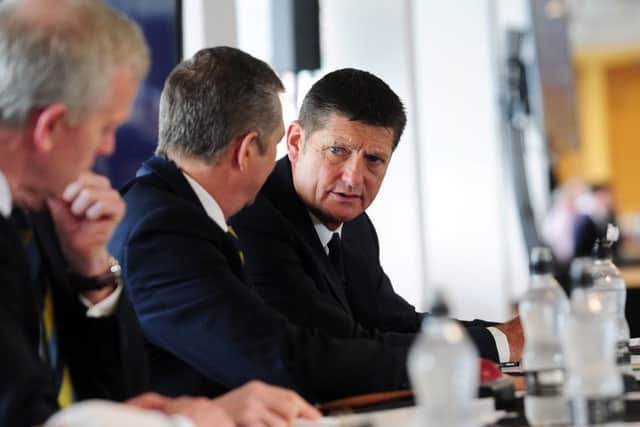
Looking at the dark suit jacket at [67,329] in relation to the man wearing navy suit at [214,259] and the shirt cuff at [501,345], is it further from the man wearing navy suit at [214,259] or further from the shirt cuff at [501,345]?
the shirt cuff at [501,345]

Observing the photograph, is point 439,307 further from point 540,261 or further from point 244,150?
point 244,150

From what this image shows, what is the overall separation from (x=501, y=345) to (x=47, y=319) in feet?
3.78

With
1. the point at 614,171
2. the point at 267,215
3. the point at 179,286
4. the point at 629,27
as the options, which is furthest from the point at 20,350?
the point at 614,171

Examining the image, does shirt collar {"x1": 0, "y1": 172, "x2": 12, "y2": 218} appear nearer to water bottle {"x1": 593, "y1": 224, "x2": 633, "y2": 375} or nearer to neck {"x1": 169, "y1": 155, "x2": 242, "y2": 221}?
neck {"x1": 169, "y1": 155, "x2": 242, "y2": 221}

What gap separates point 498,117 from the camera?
9.06 metres

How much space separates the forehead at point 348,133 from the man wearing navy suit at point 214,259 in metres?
0.46

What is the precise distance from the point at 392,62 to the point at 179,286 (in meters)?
4.40

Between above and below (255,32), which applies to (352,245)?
below

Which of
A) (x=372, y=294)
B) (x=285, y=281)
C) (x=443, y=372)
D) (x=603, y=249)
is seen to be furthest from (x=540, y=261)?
(x=372, y=294)

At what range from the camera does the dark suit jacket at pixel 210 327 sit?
7.29ft

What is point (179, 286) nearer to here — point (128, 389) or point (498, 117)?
point (128, 389)

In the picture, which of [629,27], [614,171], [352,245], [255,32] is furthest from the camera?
[614,171]

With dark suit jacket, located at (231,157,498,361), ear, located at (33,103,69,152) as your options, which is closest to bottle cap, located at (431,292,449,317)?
ear, located at (33,103,69,152)

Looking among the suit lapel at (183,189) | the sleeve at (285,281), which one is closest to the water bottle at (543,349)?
the suit lapel at (183,189)
